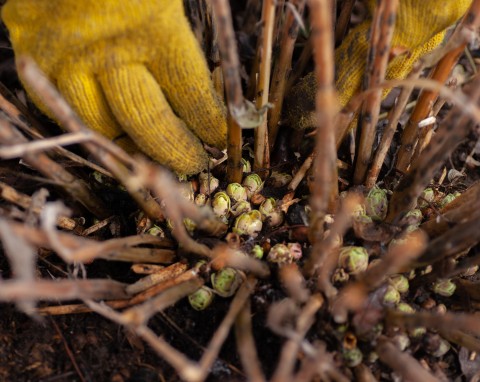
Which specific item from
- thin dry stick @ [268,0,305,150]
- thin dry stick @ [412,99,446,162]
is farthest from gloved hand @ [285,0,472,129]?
thin dry stick @ [412,99,446,162]

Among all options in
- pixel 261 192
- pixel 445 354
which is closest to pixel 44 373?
pixel 261 192

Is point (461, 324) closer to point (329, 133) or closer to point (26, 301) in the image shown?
point (329, 133)

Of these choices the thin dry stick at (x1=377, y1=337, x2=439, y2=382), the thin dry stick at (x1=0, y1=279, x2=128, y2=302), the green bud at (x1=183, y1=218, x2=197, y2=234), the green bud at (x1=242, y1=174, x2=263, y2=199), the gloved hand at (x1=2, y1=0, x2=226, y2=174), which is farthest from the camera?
the green bud at (x1=242, y1=174, x2=263, y2=199)

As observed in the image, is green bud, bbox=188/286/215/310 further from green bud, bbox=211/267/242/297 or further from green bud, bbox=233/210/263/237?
green bud, bbox=233/210/263/237

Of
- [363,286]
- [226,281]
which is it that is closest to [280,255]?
[226,281]

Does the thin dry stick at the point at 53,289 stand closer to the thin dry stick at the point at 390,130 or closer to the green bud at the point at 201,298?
the green bud at the point at 201,298

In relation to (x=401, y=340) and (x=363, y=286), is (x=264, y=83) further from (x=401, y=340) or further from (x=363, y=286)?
(x=401, y=340)
